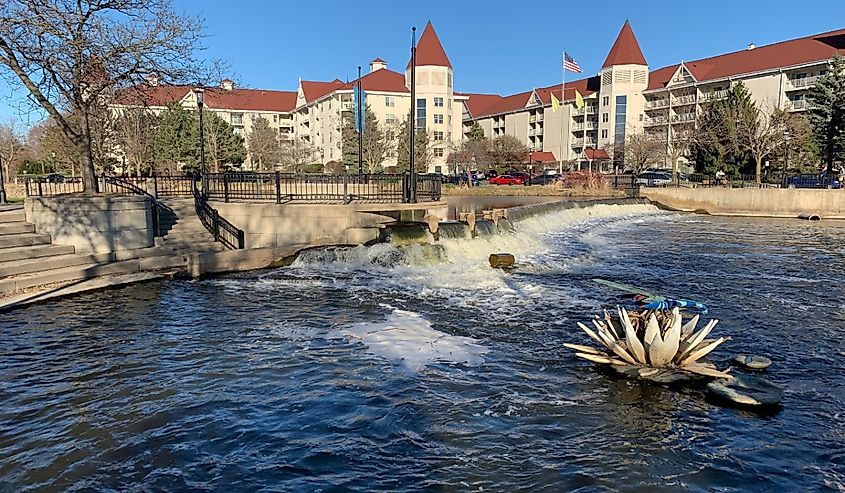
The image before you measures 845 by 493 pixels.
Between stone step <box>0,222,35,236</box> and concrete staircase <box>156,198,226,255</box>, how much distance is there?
299cm

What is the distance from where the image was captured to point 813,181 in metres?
39.2

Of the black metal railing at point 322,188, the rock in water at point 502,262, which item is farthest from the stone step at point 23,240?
the rock in water at point 502,262

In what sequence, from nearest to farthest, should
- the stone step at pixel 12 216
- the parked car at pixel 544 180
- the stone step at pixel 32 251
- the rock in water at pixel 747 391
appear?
1. the rock in water at pixel 747 391
2. the stone step at pixel 32 251
3. the stone step at pixel 12 216
4. the parked car at pixel 544 180

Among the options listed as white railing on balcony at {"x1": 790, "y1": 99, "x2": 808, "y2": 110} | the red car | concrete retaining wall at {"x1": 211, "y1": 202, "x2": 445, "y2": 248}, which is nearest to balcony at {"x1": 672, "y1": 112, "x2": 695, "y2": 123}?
white railing on balcony at {"x1": 790, "y1": 99, "x2": 808, "y2": 110}

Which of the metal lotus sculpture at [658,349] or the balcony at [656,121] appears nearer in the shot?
the metal lotus sculpture at [658,349]

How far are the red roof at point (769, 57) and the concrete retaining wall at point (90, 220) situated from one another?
60.0 metres

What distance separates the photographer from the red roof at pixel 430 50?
69438 mm

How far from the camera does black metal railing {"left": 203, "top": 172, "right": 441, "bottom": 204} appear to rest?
18797 millimetres

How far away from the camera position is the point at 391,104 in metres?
72.5

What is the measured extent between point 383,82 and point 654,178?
122ft

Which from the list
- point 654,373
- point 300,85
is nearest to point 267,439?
point 654,373

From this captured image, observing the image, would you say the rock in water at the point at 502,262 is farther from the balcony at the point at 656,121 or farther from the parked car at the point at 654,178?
the balcony at the point at 656,121

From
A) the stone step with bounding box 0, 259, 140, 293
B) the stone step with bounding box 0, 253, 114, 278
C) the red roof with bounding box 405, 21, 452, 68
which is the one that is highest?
the red roof with bounding box 405, 21, 452, 68

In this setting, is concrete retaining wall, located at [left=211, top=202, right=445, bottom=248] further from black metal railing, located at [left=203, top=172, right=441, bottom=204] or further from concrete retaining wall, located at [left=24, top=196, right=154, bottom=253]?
concrete retaining wall, located at [left=24, top=196, right=154, bottom=253]
